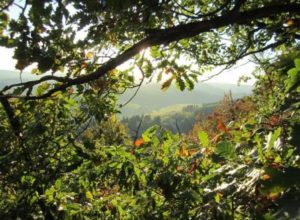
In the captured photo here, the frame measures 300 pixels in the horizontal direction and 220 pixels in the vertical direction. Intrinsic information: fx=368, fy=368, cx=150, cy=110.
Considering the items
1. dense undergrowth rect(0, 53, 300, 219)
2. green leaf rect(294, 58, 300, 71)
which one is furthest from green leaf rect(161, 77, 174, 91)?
green leaf rect(294, 58, 300, 71)

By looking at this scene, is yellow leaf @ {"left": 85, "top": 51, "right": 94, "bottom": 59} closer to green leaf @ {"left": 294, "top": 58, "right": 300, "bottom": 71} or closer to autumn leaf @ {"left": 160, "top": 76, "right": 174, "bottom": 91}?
autumn leaf @ {"left": 160, "top": 76, "right": 174, "bottom": 91}

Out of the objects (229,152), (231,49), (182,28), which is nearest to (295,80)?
(229,152)

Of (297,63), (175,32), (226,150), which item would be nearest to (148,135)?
(175,32)

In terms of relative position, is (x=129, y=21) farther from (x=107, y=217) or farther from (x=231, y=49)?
(x=231, y=49)

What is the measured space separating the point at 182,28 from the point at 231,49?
10.6m

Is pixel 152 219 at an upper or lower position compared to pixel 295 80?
lower

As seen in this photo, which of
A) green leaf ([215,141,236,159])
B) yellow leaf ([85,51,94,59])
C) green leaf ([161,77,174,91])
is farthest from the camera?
green leaf ([161,77,174,91])

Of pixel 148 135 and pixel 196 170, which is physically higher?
pixel 148 135

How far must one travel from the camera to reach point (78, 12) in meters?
3.21

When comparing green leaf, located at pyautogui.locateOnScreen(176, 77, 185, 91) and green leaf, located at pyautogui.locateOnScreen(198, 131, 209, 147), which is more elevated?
green leaf, located at pyautogui.locateOnScreen(176, 77, 185, 91)

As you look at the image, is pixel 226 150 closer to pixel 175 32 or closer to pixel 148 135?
pixel 148 135

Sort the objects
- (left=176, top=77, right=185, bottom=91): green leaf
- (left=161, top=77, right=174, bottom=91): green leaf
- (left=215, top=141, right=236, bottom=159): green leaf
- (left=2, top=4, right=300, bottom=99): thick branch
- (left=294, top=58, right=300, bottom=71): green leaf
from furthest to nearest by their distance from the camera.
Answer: (left=176, top=77, right=185, bottom=91): green leaf → (left=161, top=77, right=174, bottom=91): green leaf → (left=2, top=4, right=300, bottom=99): thick branch → (left=215, top=141, right=236, bottom=159): green leaf → (left=294, top=58, right=300, bottom=71): green leaf

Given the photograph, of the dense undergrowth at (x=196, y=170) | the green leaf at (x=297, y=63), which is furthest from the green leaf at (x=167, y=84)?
the green leaf at (x=297, y=63)

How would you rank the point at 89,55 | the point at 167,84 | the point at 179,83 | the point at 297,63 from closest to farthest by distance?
the point at 297,63, the point at 89,55, the point at 167,84, the point at 179,83
